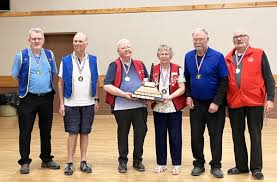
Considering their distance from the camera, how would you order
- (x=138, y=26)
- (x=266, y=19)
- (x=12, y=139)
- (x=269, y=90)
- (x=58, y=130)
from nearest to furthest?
(x=269, y=90)
(x=12, y=139)
(x=58, y=130)
(x=266, y=19)
(x=138, y=26)

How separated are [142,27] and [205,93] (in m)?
5.15

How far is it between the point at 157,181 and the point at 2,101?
609 cm

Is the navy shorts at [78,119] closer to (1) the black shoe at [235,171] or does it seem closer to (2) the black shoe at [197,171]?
(2) the black shoe at [197,171]

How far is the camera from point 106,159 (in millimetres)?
4688

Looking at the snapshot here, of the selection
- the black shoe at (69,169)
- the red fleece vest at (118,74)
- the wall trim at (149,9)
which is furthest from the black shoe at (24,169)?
the wall trim at (149,9)

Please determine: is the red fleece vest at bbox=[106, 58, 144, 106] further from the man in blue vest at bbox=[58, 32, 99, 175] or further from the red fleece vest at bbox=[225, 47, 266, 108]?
the red fleece vest at bbox=[225, 47, 266, 108]

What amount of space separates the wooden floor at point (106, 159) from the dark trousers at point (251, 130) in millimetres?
197

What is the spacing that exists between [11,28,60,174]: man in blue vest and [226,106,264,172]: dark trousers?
6.22 ft

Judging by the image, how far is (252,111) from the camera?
12.4 feet

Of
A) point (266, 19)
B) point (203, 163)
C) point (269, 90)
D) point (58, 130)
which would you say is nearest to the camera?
point (269, 90)

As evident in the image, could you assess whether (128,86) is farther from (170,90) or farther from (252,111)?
(252,111)

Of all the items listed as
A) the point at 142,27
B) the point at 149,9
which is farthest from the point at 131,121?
the point at 149,9

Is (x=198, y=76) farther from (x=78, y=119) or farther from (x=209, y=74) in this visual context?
(x=78, y=119)

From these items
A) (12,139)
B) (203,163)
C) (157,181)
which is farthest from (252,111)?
(12,139)
